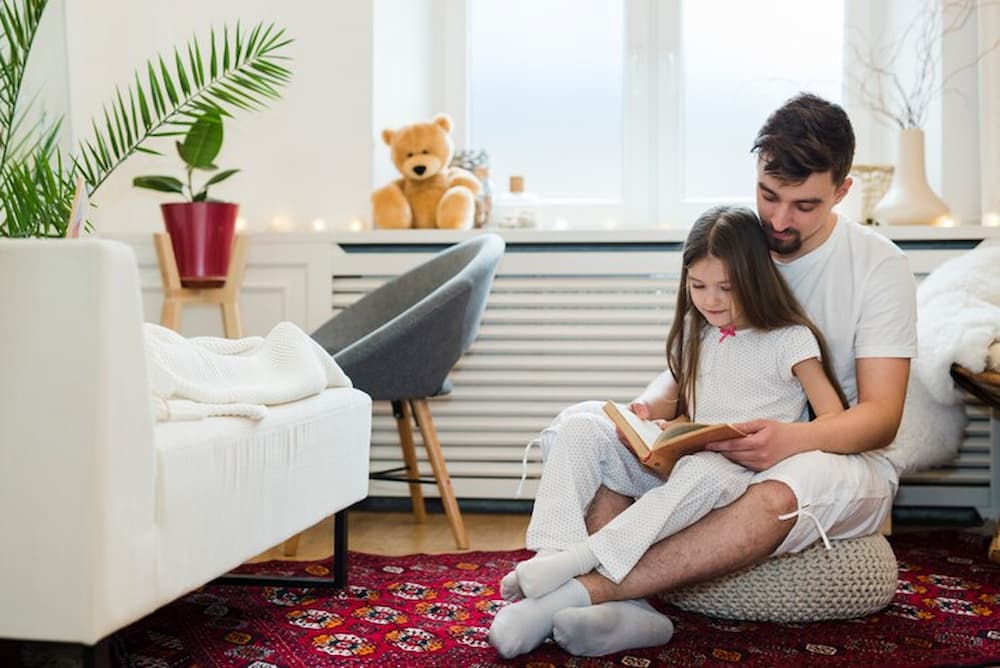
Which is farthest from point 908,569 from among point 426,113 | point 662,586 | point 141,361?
point 426,113

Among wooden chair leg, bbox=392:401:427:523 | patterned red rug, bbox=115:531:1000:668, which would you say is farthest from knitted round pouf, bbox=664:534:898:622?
wooden chair leg, bbox=392:401:427:523

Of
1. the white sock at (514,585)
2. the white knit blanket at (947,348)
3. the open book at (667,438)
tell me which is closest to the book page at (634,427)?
the open book at (667,438)

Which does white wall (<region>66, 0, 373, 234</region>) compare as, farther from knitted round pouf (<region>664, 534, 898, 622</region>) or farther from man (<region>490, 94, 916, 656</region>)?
knitted round pouf (<region>664, 534, 898, 622</region>)

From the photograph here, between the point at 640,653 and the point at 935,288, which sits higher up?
the point at 935,288

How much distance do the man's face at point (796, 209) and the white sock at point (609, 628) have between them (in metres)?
0.68

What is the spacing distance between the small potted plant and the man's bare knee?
5.44 feet

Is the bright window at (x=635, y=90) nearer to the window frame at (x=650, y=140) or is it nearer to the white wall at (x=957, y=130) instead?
the window frame at (x=650, y=140)

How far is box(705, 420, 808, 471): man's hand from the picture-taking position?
1775mm

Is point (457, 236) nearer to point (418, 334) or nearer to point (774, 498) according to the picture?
point (418, 334)

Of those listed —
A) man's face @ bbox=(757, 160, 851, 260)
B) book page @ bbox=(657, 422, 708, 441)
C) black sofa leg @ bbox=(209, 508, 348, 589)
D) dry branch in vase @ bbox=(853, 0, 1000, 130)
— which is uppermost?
dry branch in vase @ bbox=(853, 0, 1000, 130)

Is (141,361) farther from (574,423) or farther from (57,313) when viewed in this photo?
(574,423)

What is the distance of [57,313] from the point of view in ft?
4.12

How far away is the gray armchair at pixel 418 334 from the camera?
96.7 inches

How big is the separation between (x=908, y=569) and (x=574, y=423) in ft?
3.13
